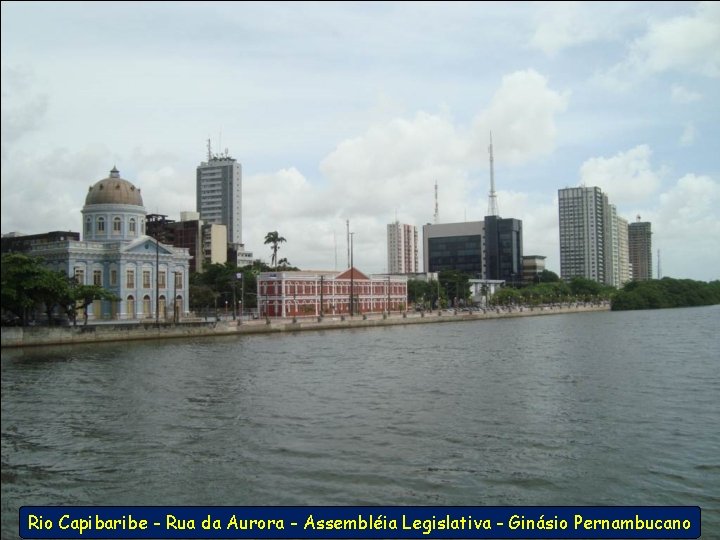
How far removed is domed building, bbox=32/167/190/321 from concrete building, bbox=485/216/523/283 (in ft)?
392

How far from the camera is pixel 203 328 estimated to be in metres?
60.9

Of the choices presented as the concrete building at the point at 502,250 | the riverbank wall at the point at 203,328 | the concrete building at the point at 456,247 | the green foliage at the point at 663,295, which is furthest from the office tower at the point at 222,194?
the green foliage at the point at 663,295

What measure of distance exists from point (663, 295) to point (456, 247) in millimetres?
62611

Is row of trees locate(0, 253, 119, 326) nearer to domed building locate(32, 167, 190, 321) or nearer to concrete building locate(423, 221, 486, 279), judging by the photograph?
domed building locate(32, 167, 190, 321)

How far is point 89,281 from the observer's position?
65.8 meters

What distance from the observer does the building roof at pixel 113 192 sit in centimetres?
7069

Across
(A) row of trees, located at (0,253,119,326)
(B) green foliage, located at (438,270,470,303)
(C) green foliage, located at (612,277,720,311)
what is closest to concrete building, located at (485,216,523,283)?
(B) green foliage, located at (438,270,470,303)

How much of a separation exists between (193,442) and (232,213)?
6076 inches

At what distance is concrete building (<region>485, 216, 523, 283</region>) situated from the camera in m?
180

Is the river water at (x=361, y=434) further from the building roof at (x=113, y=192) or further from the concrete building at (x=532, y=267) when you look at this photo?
the concrete building at (x=532, y=267)

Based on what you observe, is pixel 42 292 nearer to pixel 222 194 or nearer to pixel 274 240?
pixel 274 240

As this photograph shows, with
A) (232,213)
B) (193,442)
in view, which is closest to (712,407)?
(193,442)

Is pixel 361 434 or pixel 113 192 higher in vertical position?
pixel 113 192

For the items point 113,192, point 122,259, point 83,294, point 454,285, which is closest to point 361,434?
point 83,294
